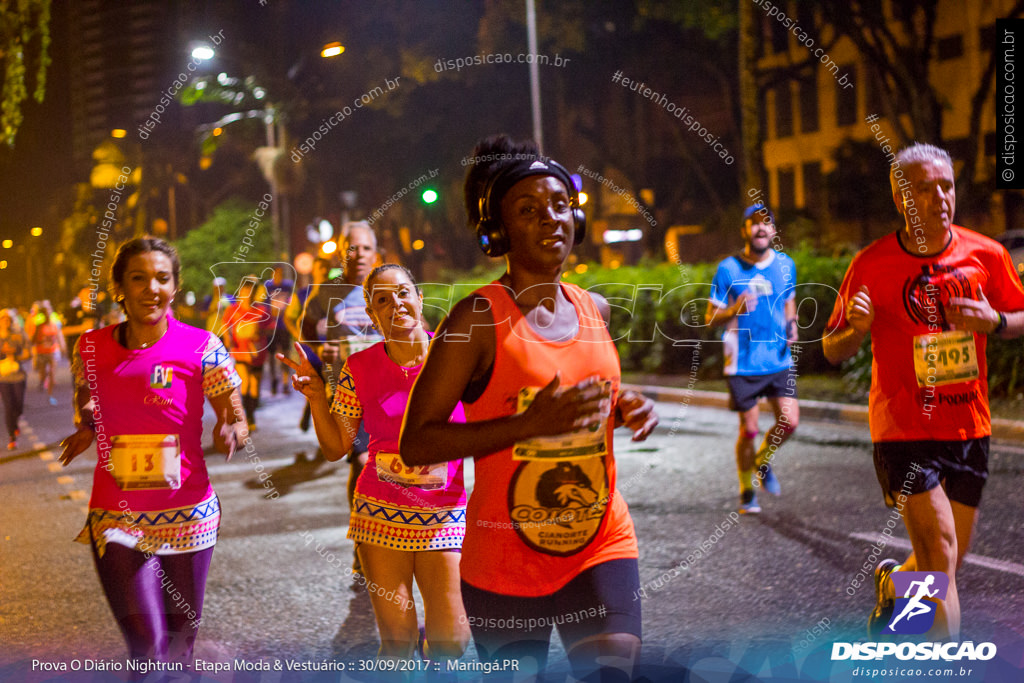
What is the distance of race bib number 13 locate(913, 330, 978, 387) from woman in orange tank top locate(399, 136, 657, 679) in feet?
5.32

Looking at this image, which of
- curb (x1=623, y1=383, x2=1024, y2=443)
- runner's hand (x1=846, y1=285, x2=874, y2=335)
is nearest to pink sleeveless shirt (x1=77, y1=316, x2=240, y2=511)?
runner's hand (x1=846, y1=285, x2=874, y2=335)

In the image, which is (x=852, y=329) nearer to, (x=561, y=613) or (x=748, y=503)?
(x=561, y=613)

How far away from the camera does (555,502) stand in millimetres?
2555

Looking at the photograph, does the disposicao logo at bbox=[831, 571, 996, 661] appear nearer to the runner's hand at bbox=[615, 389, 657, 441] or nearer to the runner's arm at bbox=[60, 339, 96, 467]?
the runner's hand at bbox=[615, 389, 657, 441]

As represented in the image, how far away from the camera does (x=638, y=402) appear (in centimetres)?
259

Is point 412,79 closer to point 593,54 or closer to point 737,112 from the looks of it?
point 593,54

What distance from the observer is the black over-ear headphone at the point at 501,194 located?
8.48 feet

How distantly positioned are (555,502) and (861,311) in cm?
174

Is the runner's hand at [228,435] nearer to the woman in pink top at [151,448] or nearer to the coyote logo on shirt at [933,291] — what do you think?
the woman in pink top at [151,448]

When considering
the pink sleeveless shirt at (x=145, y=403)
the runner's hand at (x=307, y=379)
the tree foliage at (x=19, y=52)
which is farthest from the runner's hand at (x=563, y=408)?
the tree foliage at (x=19, y=52)

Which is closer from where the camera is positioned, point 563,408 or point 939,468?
point 563,408

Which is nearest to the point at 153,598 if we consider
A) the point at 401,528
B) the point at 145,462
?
the point at 145,462

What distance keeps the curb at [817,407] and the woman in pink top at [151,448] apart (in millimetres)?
5234

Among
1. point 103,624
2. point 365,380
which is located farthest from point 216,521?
point 103,624
